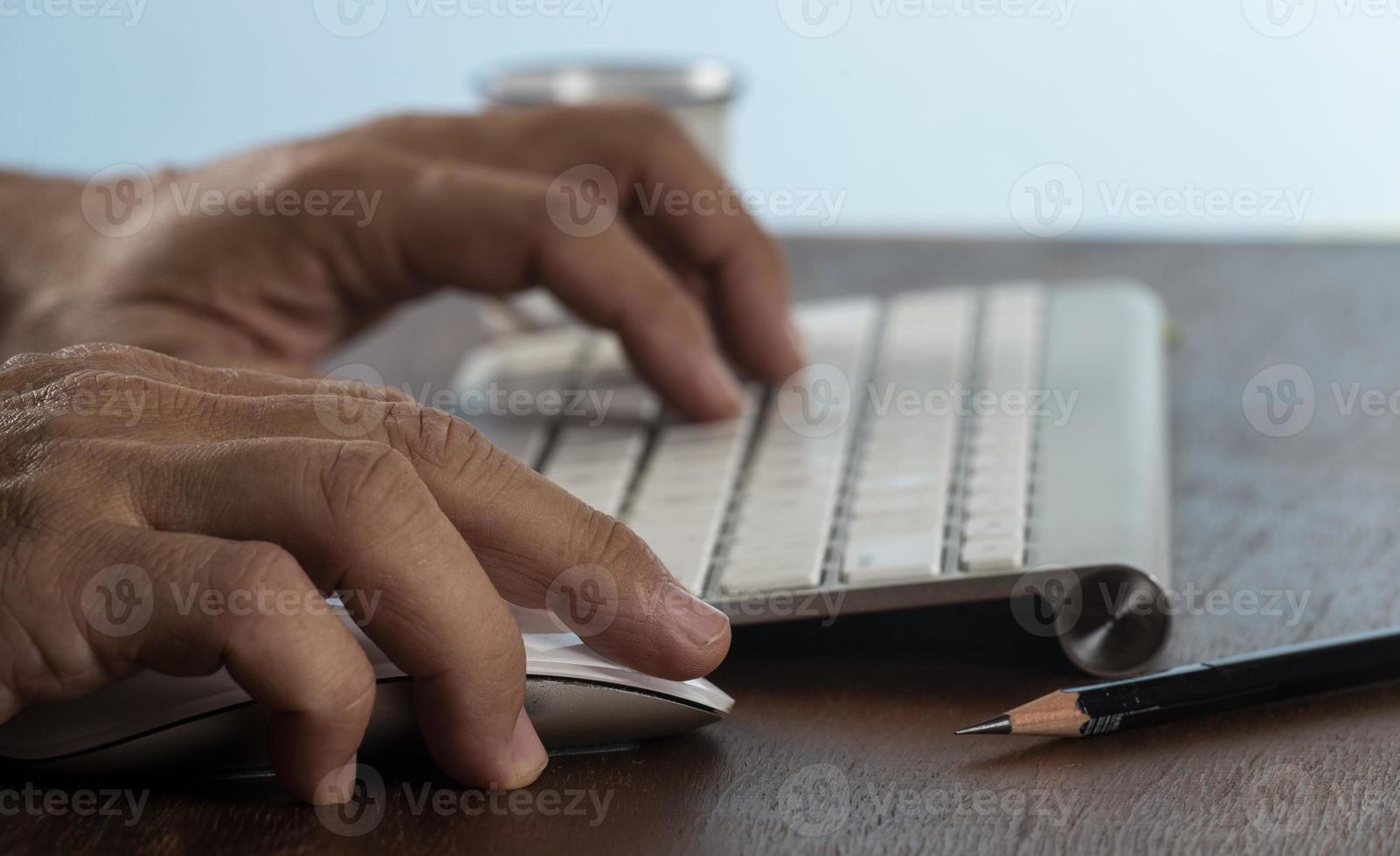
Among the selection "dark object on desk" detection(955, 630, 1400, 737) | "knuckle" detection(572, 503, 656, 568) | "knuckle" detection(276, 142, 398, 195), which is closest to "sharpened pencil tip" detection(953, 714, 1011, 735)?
"dark object on desk" detection(955, 630, 1400, 737)

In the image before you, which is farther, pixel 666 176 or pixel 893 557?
pixel 666 176

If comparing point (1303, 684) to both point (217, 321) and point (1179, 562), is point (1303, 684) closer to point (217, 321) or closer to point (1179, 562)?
point (1179, 562)

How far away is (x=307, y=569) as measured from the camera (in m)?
0.38

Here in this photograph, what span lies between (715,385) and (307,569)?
356 mm

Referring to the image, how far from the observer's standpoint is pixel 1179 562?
0.58 meters

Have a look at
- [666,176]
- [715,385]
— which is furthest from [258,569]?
[666,176]

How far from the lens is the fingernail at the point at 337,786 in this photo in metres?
0.38

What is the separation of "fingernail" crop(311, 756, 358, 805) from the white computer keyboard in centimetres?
14

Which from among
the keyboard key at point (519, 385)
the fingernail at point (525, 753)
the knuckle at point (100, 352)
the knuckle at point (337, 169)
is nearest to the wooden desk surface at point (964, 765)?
the fingernail at point (525, 753)

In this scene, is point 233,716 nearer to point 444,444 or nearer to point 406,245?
point 444,444

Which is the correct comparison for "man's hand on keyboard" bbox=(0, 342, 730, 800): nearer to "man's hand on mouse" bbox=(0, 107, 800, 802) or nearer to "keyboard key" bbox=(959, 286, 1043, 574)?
"man's hand on mouse" bbox=(0, 107, 800, 802)

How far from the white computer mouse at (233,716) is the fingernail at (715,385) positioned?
30cm

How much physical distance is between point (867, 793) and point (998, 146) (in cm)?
174

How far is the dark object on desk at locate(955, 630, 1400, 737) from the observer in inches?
16.2
